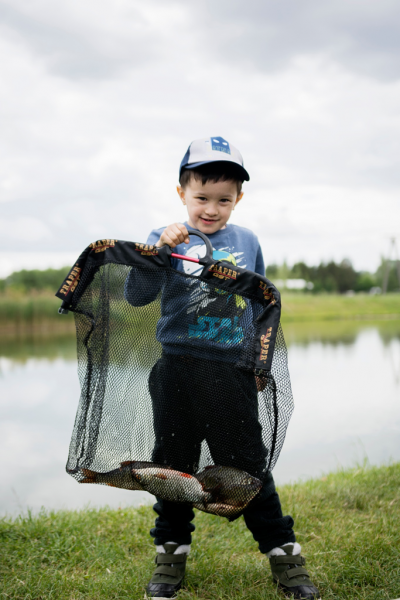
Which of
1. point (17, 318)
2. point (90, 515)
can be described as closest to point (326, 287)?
point (17, 318)

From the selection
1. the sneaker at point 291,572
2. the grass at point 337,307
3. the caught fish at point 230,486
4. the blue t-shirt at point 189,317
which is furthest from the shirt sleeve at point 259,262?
the grass at point 337,307

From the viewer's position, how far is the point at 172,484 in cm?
145

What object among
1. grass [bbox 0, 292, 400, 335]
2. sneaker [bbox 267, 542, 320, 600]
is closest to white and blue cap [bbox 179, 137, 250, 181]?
sneaker [bbox 267, 542, 320, 600]

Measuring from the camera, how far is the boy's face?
1663mm

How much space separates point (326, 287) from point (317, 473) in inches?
662

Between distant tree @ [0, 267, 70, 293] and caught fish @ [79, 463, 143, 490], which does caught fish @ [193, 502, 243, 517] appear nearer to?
caught fish @ [79, 463, 143, 490]

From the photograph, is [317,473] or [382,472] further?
[317,473]

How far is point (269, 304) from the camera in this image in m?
1.42

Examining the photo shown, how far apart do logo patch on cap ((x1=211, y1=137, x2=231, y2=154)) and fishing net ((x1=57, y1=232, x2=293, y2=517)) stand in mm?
362

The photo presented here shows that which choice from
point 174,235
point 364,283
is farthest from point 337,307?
point 174,235

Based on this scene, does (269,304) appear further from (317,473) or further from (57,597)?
(317,473)

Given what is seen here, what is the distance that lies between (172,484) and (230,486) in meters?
0.17

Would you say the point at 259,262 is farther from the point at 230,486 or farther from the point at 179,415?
the point at 230,486

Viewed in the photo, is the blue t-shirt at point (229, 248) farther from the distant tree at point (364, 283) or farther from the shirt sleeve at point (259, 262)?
the distant tree at point (364, 283)
